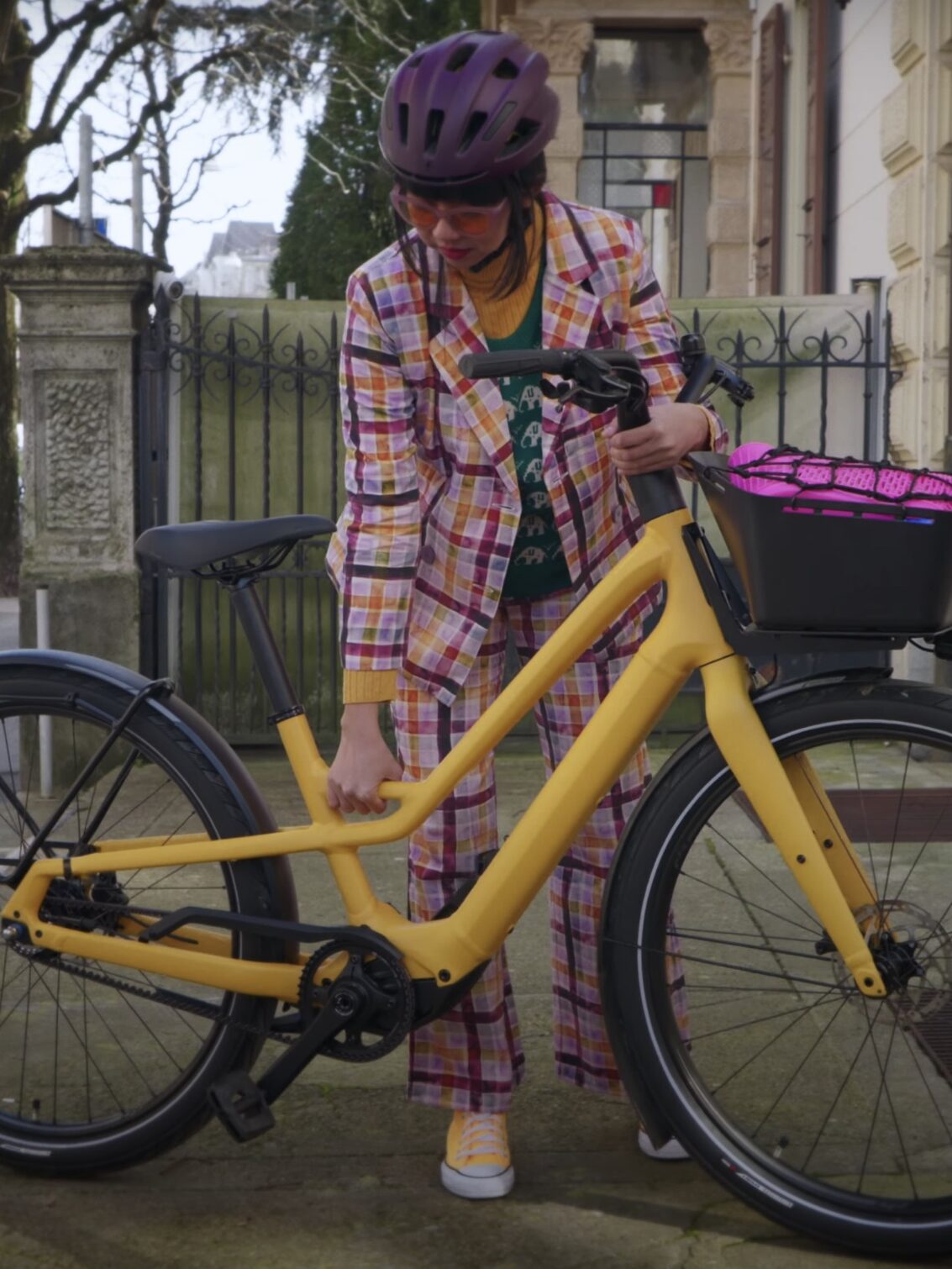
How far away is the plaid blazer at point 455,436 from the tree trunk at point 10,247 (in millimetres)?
15868

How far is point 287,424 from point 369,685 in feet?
15.1

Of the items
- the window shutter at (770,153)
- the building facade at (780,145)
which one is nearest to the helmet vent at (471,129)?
the building facade at (780,145)

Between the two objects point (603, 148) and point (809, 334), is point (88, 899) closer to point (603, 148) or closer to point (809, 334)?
point (809, 334)

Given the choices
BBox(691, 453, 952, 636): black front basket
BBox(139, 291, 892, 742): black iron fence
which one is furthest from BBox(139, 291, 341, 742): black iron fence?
BBox(691, 453, 952, 636): black front basket

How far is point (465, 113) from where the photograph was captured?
2443 millimetres

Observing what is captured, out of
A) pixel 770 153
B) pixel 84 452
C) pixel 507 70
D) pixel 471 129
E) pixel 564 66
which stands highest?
pixel 564 66

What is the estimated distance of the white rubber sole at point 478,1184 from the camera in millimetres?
2736

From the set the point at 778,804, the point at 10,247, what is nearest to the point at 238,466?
the point at 778,804

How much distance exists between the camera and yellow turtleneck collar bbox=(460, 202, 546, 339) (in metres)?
2.67

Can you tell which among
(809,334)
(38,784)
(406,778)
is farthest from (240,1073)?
(809,334)

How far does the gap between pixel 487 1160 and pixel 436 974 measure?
356mm

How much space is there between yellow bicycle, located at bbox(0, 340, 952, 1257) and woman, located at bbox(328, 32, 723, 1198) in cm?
12

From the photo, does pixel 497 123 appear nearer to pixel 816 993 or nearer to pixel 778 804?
pixel 778 804

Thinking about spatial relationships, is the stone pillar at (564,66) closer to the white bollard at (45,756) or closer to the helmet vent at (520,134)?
the white bollard at (45,756)
